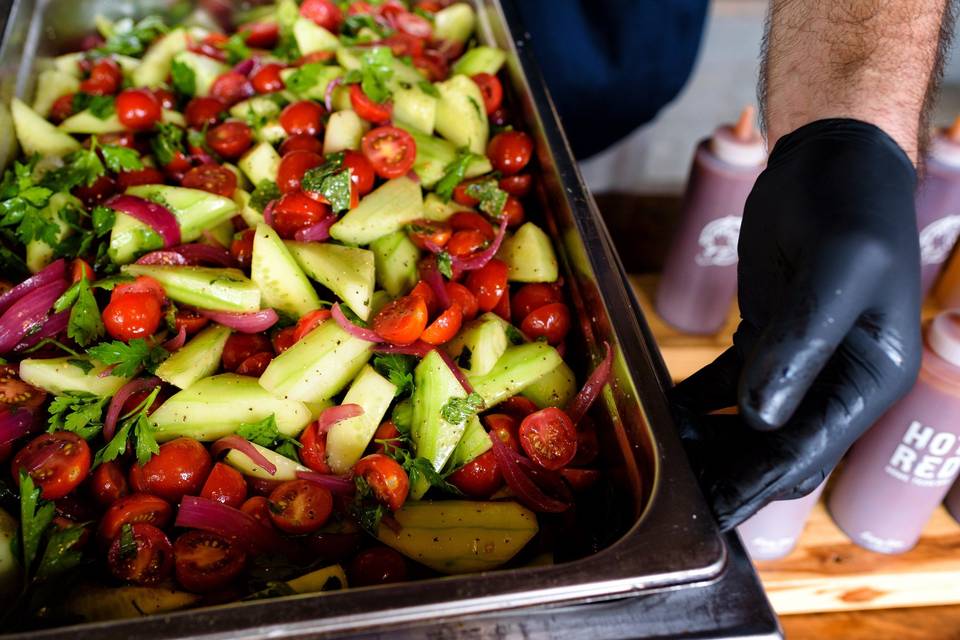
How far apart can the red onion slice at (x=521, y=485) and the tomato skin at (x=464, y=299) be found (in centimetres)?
30

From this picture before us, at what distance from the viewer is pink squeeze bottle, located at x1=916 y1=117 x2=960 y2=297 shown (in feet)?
6.44

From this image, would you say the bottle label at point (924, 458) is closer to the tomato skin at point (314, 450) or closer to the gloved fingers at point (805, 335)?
the gloved fingers at point (805, 335)

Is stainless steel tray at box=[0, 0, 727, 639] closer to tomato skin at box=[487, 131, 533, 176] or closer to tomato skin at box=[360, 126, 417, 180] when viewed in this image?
tomato skin at box=[487, 131, 533, 176]

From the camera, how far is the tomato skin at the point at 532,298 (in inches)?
64.2

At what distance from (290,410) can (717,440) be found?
74 cm

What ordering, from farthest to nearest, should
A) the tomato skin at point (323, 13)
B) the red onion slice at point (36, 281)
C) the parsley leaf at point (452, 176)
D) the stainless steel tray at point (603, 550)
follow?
1. the tomato skin at point (323, 13)
2. the parsley leaf at point (452, 176)
3. the red onion slice at point (36, 281)
4. the stainless steel tray at point (603, 550)

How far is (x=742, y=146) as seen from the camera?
204cm

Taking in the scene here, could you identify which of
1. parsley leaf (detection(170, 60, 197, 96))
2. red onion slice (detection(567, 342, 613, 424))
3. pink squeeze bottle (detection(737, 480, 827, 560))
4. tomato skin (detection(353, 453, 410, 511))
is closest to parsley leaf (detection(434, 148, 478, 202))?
red onion slice (detection(567, 342, 613, 424))

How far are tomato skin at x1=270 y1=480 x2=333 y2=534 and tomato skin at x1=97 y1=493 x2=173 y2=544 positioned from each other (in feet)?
0.58

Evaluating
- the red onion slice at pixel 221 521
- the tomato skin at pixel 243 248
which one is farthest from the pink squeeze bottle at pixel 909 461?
the tomato skin at pixel 243 248

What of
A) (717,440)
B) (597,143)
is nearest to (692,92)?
(597,143)

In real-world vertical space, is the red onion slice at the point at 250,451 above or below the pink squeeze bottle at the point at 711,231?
above

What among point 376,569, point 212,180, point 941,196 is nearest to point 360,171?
point 212,180

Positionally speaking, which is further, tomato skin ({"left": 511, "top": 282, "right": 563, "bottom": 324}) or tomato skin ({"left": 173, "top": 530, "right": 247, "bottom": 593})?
tomato skin ({"left": 511, "top": 282, "right": 563, "bottom": 324})
